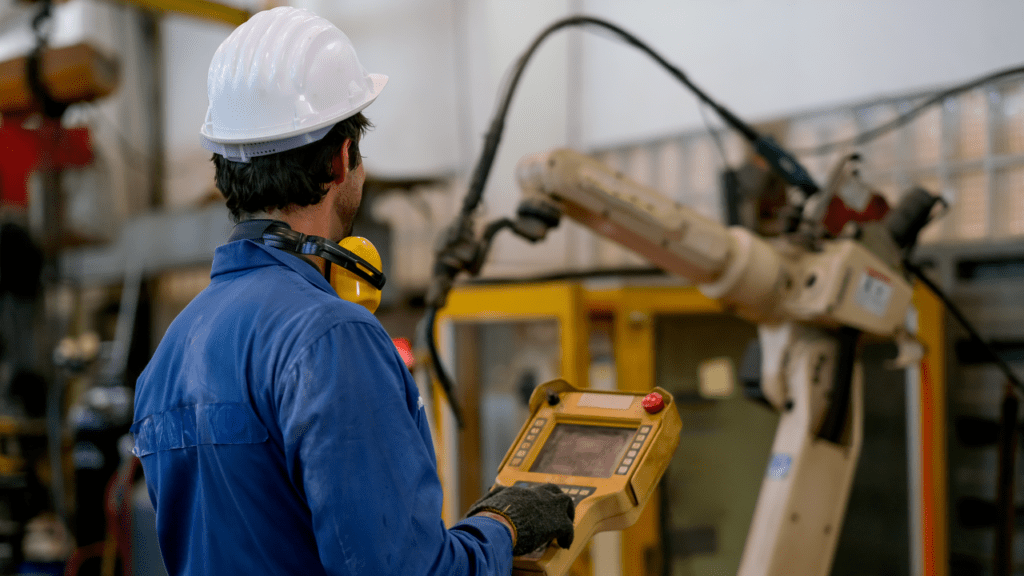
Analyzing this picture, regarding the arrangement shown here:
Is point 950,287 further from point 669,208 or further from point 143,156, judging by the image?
point 143,156

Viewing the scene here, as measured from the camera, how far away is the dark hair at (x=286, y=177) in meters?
1.24

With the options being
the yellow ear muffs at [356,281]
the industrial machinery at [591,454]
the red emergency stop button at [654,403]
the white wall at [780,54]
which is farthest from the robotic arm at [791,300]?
the white wall at [780,54]

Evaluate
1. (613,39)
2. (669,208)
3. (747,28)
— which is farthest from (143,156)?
(669,208)

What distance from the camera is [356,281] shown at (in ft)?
4.24

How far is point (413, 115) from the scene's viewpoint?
6.35 m

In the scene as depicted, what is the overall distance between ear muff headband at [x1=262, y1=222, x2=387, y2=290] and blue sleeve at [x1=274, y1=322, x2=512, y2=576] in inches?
7.8

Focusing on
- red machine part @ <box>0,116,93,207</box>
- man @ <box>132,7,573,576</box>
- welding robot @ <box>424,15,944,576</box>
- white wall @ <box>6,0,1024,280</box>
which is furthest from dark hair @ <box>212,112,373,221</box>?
red machine part @ <box>0,116,93,207</box>

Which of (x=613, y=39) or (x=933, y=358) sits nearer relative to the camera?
(x=933, y=358)

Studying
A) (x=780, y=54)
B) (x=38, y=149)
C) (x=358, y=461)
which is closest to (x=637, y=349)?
(x=780, y=54)

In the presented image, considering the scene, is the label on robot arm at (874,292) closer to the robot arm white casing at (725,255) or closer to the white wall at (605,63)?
the robot arm white casing at (725,255)

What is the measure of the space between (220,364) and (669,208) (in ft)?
5.06

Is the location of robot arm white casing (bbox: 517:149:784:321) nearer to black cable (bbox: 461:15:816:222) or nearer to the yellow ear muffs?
black cable (bbox: 461:15:816:222)

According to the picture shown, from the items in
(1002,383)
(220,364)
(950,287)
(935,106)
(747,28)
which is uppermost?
(747,28)

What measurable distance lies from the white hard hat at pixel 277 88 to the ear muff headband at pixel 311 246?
131 millimetres
